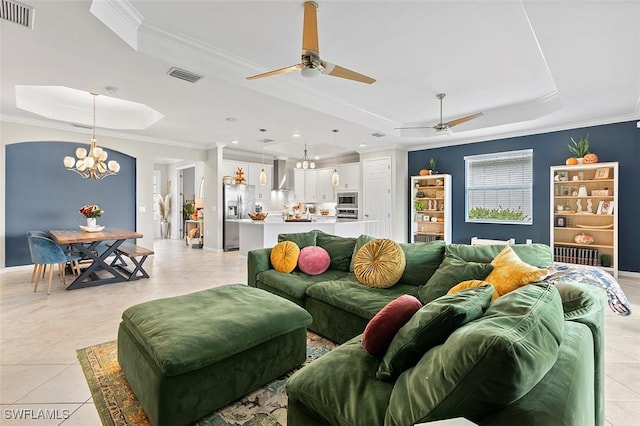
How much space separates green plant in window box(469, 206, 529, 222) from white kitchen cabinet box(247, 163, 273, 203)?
5620 mm

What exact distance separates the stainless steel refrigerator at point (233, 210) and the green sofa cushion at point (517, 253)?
6.05m

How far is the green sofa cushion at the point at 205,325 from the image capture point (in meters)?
1.67

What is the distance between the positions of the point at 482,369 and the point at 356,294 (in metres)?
1.84

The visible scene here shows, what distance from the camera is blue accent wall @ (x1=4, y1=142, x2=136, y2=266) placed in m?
5.46

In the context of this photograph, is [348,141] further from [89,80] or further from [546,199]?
[89,80]

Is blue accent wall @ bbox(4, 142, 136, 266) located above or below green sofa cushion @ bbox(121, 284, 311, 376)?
above

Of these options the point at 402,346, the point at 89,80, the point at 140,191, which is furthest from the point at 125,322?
the point at 140,191

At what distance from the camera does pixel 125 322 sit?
6.98 feet

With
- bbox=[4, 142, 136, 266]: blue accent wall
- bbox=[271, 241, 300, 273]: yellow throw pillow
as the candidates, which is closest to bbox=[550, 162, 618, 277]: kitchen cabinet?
bbox=[271, 241, 300, 273]: yellow throw pillow

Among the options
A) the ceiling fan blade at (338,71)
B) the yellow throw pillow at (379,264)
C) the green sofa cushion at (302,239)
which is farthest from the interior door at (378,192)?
the ceiling fan blade at (338,71)

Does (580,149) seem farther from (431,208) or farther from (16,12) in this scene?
(16,12)

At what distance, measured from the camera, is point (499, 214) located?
259 inches

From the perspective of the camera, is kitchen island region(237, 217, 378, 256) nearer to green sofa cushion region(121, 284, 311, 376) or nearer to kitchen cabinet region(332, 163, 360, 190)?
kitchen cabinet region(332, 163, 360, 190)

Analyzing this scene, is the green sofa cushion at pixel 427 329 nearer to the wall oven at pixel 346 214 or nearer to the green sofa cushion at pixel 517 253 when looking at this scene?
the green sofa cushion at pixel 517 253
